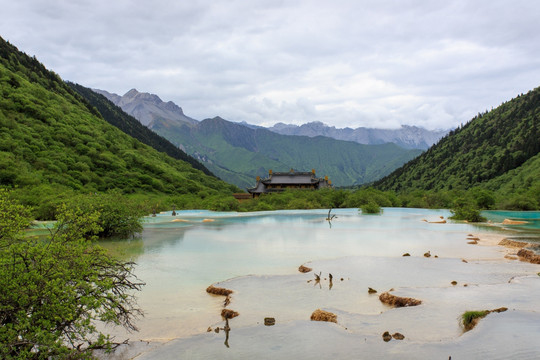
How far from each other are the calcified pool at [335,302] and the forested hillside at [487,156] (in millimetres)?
82608

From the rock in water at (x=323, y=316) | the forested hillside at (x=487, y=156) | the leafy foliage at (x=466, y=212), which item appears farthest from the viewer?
the forested hillside at (x=487, y=156)

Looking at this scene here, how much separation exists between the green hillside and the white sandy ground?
145 feet

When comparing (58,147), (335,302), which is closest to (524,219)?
(335,302)

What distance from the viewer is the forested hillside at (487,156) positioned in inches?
4149

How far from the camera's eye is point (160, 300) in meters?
15.0

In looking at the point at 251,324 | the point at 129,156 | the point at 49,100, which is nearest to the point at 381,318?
the point at 251,324

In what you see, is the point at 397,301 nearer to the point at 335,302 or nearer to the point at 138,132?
the point at 335,302

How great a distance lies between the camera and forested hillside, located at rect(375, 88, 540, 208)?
10538 centimetres

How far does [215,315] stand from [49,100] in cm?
10817

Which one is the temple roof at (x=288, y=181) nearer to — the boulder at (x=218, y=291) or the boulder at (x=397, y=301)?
the boulder at (x=218, y=291)

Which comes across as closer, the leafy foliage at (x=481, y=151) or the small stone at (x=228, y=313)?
the small stone at (x=228, y=313)

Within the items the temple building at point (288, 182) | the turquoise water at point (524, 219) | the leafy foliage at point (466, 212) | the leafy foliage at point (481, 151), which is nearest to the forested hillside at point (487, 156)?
the leafy foliage at point (481, 151)

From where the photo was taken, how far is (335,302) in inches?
557

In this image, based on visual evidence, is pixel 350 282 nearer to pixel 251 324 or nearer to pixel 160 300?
pixel 251 324
